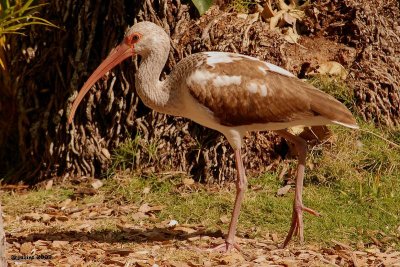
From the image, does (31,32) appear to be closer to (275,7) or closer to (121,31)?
(121,31)

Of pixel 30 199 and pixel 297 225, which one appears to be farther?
pixel 30 199

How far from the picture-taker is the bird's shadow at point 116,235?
724 cm

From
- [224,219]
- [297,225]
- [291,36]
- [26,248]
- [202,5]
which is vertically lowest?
[26,248]

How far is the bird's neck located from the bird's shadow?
1148 mm

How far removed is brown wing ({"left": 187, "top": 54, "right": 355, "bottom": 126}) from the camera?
6930mm

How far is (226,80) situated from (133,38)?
1.03m

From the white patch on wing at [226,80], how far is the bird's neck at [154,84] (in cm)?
50

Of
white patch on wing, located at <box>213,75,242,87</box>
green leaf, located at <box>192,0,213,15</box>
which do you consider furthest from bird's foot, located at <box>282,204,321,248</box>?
green leaf, located at <box>192,0,213,15</box>

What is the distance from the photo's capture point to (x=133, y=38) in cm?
739

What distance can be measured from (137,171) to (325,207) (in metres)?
2.08

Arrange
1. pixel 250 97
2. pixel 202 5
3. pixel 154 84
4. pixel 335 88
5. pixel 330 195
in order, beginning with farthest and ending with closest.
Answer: pixel 335 88 → pixel 202 5 → pixel 330 195 → pixel 154 84 → pixel 250 97

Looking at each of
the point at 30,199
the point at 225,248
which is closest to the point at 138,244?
the point at 225,248

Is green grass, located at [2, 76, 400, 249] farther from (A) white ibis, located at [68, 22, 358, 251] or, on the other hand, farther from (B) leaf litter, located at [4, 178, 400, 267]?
(A) white ibis, located at [68, 22, 358, 251]

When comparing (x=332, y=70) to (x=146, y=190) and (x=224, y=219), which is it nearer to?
(x=224, y=219)
